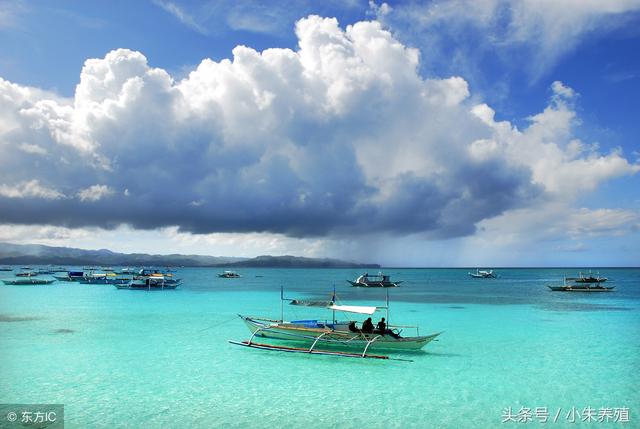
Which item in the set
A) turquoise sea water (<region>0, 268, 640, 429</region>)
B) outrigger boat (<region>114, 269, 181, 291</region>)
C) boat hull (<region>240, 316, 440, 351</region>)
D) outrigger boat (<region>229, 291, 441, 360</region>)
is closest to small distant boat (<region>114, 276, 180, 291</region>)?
outrigger boat (<region>114, 269, 181, 291</region>)

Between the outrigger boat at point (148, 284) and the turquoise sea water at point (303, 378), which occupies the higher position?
the turquoise sea water at point (303, 378)

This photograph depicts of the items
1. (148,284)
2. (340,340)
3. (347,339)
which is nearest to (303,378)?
(340,340)

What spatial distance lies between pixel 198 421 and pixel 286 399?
11.5ft

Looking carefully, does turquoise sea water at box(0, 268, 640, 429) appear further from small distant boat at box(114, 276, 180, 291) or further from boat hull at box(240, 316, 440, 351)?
small distant boat at box(114, 276, 180, 291)

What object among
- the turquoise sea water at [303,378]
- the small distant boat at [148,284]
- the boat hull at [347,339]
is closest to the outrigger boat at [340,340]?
the boat hull at [347,339]

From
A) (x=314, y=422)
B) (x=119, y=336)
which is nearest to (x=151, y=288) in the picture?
(x=119, y=336)

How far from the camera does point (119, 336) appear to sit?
2948cm

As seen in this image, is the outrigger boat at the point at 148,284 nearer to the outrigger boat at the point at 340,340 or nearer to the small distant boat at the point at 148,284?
the small distant boat at the point at 148,284

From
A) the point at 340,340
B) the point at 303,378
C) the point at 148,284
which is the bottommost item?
the point at 148,284

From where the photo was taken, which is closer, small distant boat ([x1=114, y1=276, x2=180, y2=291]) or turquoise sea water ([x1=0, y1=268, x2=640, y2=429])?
turquoise sea water ([x1=0, y1=268, x2=640, y2=429])

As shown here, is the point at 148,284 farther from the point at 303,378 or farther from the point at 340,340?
the point at 303,378

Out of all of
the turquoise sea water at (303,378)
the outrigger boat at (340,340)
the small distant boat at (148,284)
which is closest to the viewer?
the turquoise sea water at (303,378)

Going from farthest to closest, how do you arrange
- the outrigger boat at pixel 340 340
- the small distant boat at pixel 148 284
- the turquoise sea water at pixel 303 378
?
1. the small distant boat at pixel 148 284
2. the outrigger boat at pixel 340 340
3. the turquoise sea water at pixel 303 378

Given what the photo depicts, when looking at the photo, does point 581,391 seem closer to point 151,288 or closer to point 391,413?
point 391,413
